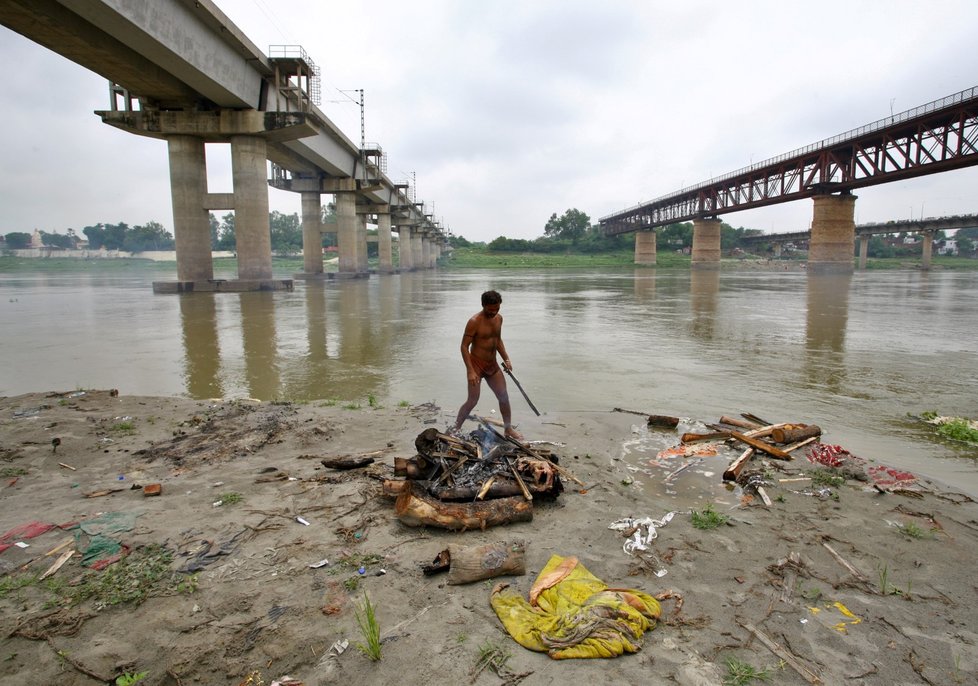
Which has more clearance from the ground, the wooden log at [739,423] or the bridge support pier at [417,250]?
the bridge support pier at [417,250]

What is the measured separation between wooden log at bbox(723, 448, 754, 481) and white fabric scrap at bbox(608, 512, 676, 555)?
3.58 feet

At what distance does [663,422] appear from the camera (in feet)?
22.6

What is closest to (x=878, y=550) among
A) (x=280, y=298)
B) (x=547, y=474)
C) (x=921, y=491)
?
(x=921, y=491)

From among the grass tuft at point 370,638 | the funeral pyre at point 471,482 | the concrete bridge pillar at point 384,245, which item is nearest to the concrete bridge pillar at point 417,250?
the concrete bridge pillar at point 384,245

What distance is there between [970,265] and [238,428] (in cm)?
13079

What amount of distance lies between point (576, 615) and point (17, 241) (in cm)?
16255

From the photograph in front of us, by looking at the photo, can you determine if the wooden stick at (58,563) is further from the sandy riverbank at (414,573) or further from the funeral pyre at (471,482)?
the funeral pyre at (471,482)

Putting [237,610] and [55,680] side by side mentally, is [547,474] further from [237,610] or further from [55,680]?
[55,680]

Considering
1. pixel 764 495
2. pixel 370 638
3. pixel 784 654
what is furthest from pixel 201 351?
pixel 784 654

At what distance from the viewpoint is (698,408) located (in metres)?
7.80

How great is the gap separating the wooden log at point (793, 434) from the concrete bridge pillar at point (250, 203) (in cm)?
2839

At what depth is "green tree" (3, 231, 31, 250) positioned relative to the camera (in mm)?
→ 118931

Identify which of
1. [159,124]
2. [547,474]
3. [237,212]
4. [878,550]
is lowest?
[878,550]

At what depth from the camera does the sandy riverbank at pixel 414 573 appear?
276 cm
